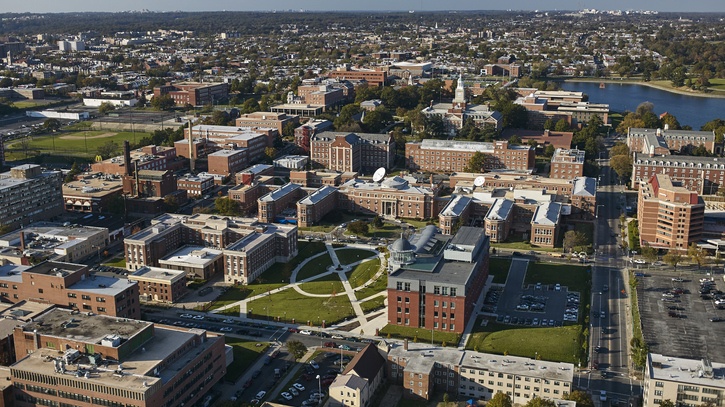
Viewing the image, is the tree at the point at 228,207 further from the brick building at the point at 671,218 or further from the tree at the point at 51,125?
the tree at the point at 51,125

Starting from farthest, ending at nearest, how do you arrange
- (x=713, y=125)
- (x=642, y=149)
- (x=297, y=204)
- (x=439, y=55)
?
(x=439, y=55), (x=713, y=125), (x=642, y=149), (x=297, y=204)

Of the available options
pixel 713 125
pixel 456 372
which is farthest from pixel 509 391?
pixel 713 125

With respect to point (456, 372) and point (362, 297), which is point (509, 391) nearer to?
point (456, 372)

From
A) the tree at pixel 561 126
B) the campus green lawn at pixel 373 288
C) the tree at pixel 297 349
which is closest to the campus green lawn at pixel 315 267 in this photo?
the campus green lawn at pixel 373 288

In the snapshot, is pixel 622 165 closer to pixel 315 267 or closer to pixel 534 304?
pixel 534 304

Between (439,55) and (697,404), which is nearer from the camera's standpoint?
(697,404)

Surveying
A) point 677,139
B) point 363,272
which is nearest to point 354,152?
point 363,272

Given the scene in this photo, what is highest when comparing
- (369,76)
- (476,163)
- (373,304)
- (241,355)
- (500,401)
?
(369,76)

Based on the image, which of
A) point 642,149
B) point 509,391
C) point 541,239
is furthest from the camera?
point 642,149
